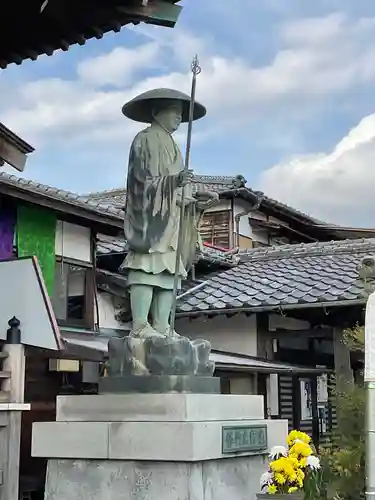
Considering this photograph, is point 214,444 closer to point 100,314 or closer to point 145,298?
point 145,298

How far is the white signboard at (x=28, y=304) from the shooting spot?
996 cm

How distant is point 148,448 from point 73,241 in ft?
26.2

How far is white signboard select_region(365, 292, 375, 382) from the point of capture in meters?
5.11

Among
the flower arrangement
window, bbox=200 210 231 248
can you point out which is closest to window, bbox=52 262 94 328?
the flower arrangement

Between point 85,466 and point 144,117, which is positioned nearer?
point 85,466

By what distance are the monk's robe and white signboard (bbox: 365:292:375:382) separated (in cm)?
205

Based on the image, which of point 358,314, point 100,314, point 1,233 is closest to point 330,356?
point 358,314

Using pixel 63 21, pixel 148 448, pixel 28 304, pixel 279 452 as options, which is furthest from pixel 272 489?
pixel 28 304

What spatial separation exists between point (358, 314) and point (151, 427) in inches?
327

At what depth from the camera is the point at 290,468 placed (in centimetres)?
599

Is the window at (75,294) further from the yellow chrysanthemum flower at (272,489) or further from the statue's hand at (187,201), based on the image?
the yellow chrysanthemum flower at (272,489)

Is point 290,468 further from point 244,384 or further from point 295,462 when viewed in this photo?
point 244,384

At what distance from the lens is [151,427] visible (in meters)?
6.18

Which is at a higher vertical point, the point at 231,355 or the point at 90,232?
the point at 90,232
